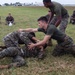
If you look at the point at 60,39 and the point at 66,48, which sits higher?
the point at 60,39

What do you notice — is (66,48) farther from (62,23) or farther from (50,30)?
(62,23)

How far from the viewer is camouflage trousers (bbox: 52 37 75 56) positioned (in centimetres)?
721

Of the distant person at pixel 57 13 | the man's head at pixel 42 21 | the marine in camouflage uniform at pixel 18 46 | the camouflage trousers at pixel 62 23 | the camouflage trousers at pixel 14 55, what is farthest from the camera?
the camouflage trousers at pixel 62 23

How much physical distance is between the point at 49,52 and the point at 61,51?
0.50m

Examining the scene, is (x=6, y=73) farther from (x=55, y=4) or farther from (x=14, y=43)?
(x=55, y=4)

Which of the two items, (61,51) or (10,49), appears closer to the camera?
(10,49)

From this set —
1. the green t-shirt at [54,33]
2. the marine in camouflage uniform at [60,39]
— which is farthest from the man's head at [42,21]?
the green t-shirt at [54,33]

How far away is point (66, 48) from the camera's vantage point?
730 centimetres

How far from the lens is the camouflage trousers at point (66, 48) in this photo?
7211 mm

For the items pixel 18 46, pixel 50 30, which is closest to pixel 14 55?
pixel 18 46

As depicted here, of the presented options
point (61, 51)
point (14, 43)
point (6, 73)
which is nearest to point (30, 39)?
point (14, 43)

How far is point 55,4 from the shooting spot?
7.65 meters

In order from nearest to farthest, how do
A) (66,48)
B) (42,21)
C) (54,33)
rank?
(42,21) < (54,33) < (66,48)

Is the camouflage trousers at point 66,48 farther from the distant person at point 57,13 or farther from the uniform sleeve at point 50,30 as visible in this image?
the distant person at point 57,13
